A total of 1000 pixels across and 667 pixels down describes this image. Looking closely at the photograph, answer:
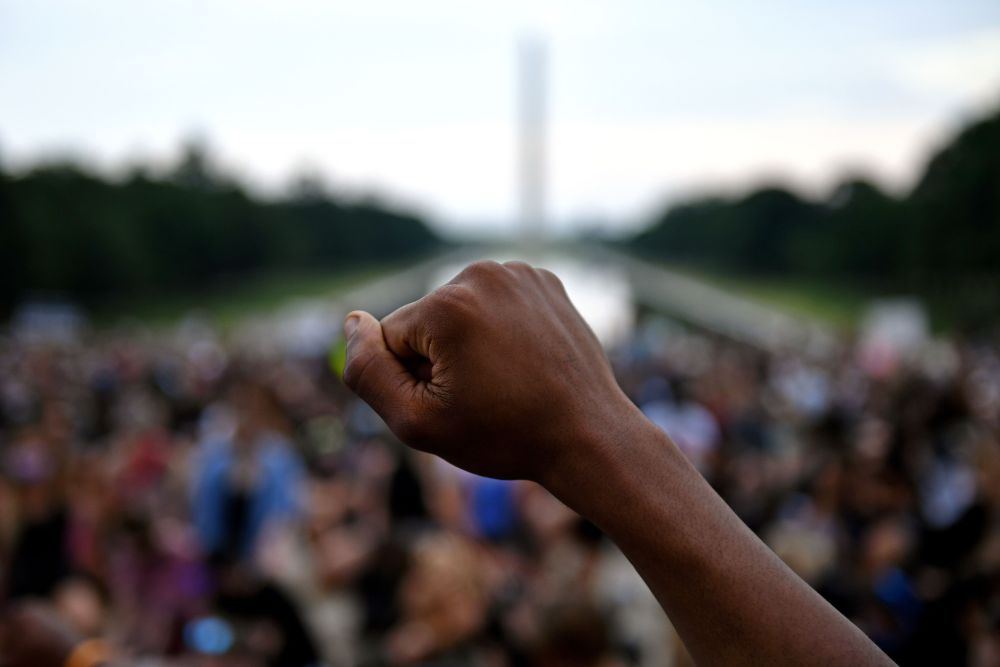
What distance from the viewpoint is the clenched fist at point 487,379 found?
1.14 meters

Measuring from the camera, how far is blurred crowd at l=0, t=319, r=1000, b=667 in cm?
367

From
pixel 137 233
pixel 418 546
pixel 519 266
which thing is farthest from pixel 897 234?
pixel 519 266

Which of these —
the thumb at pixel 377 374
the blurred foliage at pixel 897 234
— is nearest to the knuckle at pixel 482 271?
the thumb at pixel 377 374

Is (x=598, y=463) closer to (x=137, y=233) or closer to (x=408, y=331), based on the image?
(x=408, y=331)

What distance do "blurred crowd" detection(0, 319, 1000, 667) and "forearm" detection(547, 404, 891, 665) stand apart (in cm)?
195

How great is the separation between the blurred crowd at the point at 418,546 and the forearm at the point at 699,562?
195 cm

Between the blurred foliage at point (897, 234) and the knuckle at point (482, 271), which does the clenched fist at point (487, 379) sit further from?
the blurred foliage at point (897, 234)

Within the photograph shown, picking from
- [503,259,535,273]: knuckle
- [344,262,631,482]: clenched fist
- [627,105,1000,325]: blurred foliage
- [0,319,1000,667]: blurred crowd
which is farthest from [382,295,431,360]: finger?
[627,105,1000,325]: blurred foliage

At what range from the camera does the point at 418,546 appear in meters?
4.14

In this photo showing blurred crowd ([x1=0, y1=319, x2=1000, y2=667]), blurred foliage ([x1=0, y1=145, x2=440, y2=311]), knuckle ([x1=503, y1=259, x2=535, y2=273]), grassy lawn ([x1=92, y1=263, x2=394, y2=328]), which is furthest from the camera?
grassy lawn ([x1=92, y1=263, x2=394, y2=328])

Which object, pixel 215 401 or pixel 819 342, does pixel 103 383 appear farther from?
pixel 819 342

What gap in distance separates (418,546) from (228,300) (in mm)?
66006

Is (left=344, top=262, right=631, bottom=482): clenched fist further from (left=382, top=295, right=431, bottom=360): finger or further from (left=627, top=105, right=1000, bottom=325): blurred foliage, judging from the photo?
(left=627, top=105, right=1000, bottom=325): blurred foliage

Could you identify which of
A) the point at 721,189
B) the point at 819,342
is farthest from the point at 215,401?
the point at 721,189
